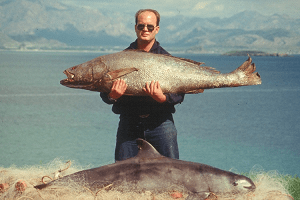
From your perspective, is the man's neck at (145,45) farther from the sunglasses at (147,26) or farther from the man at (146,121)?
the sunglasses at (147,26)

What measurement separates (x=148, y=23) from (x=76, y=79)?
1.03m

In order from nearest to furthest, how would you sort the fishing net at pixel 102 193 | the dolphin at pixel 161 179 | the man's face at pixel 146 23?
the fishing net at pixel 102 193, the dolphin at pixel 161 179, the man's face at pixel 146 23

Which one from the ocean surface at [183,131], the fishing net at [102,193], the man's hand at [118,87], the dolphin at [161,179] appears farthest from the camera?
the ocean surface at [183,131]

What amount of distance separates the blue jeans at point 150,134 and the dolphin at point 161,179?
0.58 m

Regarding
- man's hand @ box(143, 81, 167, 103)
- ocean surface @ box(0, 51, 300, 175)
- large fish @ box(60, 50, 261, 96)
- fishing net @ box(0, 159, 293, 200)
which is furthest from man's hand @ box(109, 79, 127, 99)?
ocean surface @ box(0, 51, 300, 175)

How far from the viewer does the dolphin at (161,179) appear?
12.9 ft

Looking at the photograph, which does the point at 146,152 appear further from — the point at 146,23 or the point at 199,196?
the point at 146,23

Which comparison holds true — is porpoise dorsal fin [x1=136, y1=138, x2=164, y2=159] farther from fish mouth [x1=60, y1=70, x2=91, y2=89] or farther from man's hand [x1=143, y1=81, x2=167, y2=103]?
fish mouth [x1=60, y1=70, x2=91, y2=89]

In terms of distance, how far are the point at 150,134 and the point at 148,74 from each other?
2.74ft

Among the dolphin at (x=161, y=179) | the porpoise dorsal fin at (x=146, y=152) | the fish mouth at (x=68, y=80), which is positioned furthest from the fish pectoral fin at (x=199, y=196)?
the fish mouth at (x=68, y=80)

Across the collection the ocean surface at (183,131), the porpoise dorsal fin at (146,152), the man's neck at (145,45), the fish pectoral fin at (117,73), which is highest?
the man's neck at (145,45)

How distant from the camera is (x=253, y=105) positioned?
32.1 metres

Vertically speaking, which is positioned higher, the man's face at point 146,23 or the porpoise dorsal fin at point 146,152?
the man's face at point 146,23

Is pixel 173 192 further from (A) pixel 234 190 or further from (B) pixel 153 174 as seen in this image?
(A) pixel 234 190
